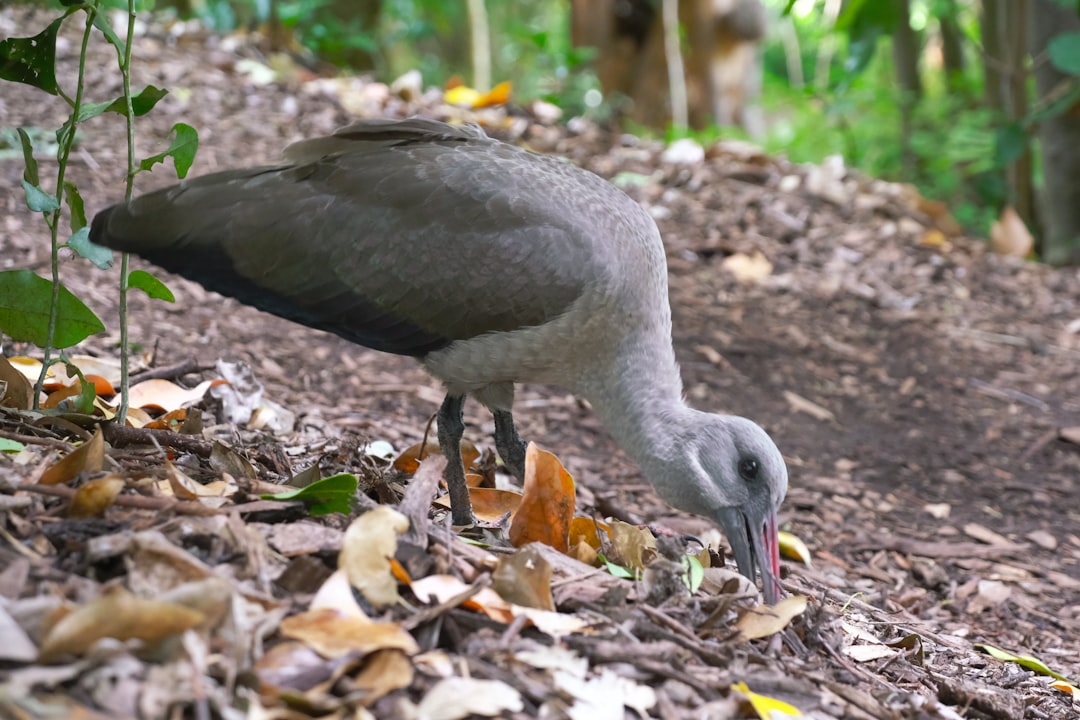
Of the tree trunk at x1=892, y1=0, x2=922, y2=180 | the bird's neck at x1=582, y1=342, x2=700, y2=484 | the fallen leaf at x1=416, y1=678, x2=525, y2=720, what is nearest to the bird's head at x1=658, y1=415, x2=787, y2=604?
the bird's neck at x1=582, y1=342, x2=700, y2=484

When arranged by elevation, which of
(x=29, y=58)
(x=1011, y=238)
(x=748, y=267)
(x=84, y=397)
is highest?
(x=29, y=58)

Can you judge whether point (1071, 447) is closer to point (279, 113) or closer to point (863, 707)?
point (863, 707)

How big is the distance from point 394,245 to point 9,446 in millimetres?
1518

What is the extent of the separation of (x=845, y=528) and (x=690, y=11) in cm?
899

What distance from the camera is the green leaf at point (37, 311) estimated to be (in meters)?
3.64

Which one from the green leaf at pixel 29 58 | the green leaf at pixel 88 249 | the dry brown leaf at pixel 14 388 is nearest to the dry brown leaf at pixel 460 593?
the green leaf at pixel 88 249

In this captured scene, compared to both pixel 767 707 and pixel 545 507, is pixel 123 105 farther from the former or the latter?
pixel 767 707

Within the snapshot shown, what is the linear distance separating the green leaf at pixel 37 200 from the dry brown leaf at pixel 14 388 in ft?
2.04

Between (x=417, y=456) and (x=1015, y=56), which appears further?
(x=1015, y=56)

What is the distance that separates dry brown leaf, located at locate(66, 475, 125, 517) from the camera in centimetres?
270

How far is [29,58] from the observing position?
3527mm

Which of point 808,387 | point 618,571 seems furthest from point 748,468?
point 808,387

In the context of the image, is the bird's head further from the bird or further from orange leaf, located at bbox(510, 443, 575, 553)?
orange leaf, located at bbox(510, 443, 575, 553)

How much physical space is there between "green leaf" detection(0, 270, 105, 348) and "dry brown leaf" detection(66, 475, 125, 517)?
1065 millimetres
